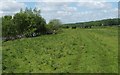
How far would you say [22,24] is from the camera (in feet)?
353

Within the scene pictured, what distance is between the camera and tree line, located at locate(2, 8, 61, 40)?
10038 centimetres

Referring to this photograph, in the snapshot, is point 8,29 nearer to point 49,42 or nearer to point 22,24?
point 22,24

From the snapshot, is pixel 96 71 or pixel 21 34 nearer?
pixel 96 71

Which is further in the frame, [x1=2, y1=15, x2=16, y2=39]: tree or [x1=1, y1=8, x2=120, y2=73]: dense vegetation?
[x1=2, y1=15, x2=16, y2=39]: tree

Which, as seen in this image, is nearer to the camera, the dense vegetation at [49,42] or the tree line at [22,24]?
the dense vegetation at [49,42]

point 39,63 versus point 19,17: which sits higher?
point 19,17

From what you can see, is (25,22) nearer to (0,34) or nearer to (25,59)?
(0,34)

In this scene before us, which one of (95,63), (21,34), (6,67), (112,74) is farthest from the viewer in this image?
(21,34)

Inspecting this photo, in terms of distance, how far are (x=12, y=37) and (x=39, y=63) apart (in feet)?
261

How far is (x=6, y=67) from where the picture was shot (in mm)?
19906

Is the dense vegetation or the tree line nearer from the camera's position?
the dense vegetation

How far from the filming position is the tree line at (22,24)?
100 m

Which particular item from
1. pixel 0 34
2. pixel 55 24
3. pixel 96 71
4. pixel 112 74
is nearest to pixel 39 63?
pixel 96 71

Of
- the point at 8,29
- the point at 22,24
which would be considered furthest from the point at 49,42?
the point at 22,24
